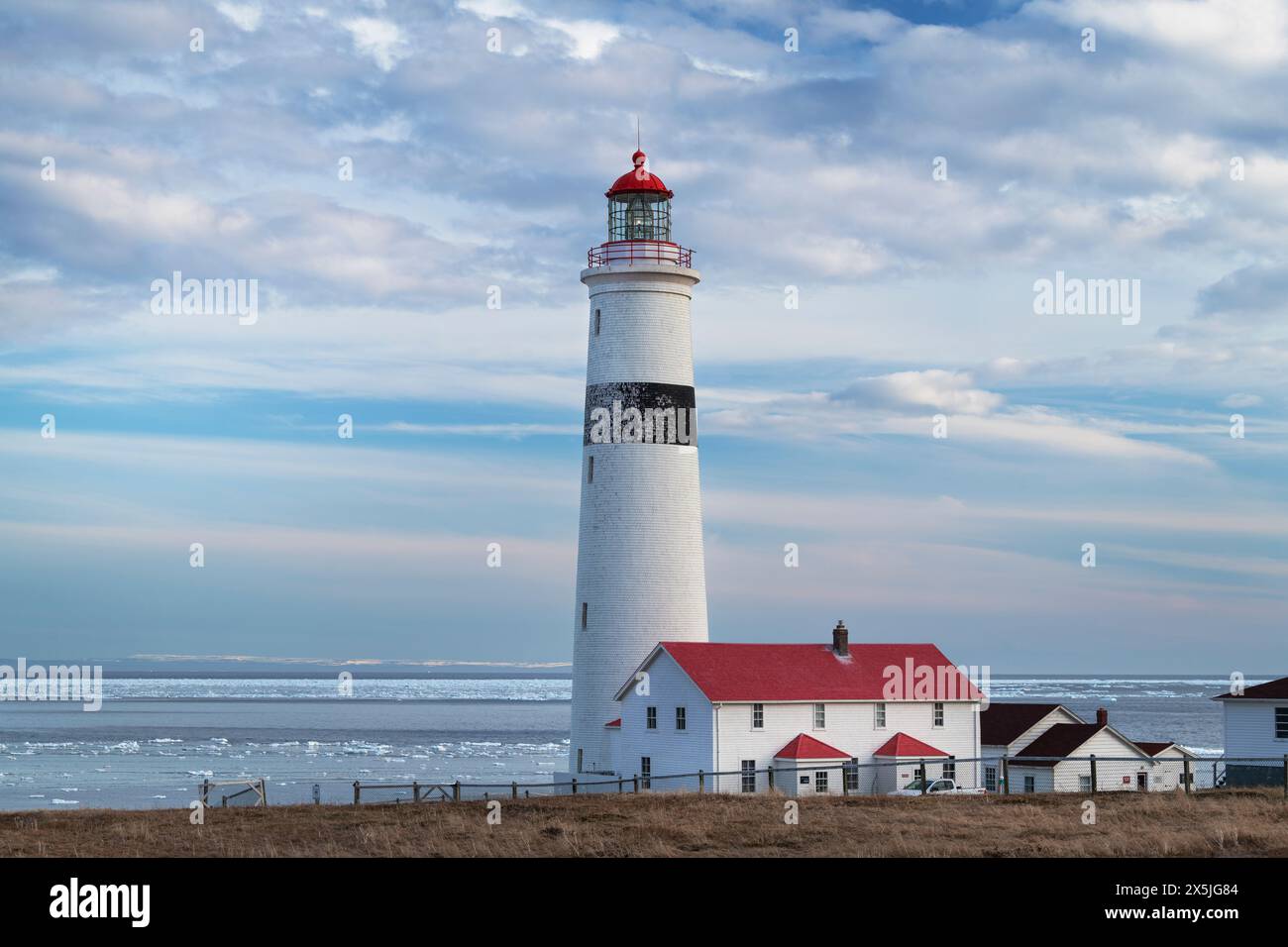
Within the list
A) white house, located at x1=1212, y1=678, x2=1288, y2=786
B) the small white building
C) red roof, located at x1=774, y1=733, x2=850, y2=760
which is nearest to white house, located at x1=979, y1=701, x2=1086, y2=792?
the small white building

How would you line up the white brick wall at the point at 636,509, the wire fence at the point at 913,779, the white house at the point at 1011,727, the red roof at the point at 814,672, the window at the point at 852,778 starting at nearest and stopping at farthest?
the wire fence at the point at 913,779, the white brick wall at the point at 636,509, the red roof at the point at 814,672, the window at the point at 852,778, the white house at the point at 1011,727

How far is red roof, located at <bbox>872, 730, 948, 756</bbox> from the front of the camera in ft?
135

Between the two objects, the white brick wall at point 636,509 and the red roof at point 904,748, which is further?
the red roof at point 904,748

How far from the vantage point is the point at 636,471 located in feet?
128

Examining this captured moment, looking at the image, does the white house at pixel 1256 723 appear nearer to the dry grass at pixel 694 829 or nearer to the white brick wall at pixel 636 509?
the white brick wall at pixel 636 509

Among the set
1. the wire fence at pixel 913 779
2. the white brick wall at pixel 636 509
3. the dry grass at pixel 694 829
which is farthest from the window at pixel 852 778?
the dry grass at pixel 694 829

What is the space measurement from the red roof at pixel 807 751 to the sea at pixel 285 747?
255 inches

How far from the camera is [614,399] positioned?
39.2 m

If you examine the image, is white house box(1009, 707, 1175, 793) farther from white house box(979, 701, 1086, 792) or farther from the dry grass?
the dry grass

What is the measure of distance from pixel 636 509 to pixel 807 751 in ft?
25.1

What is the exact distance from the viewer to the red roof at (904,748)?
4116cm
